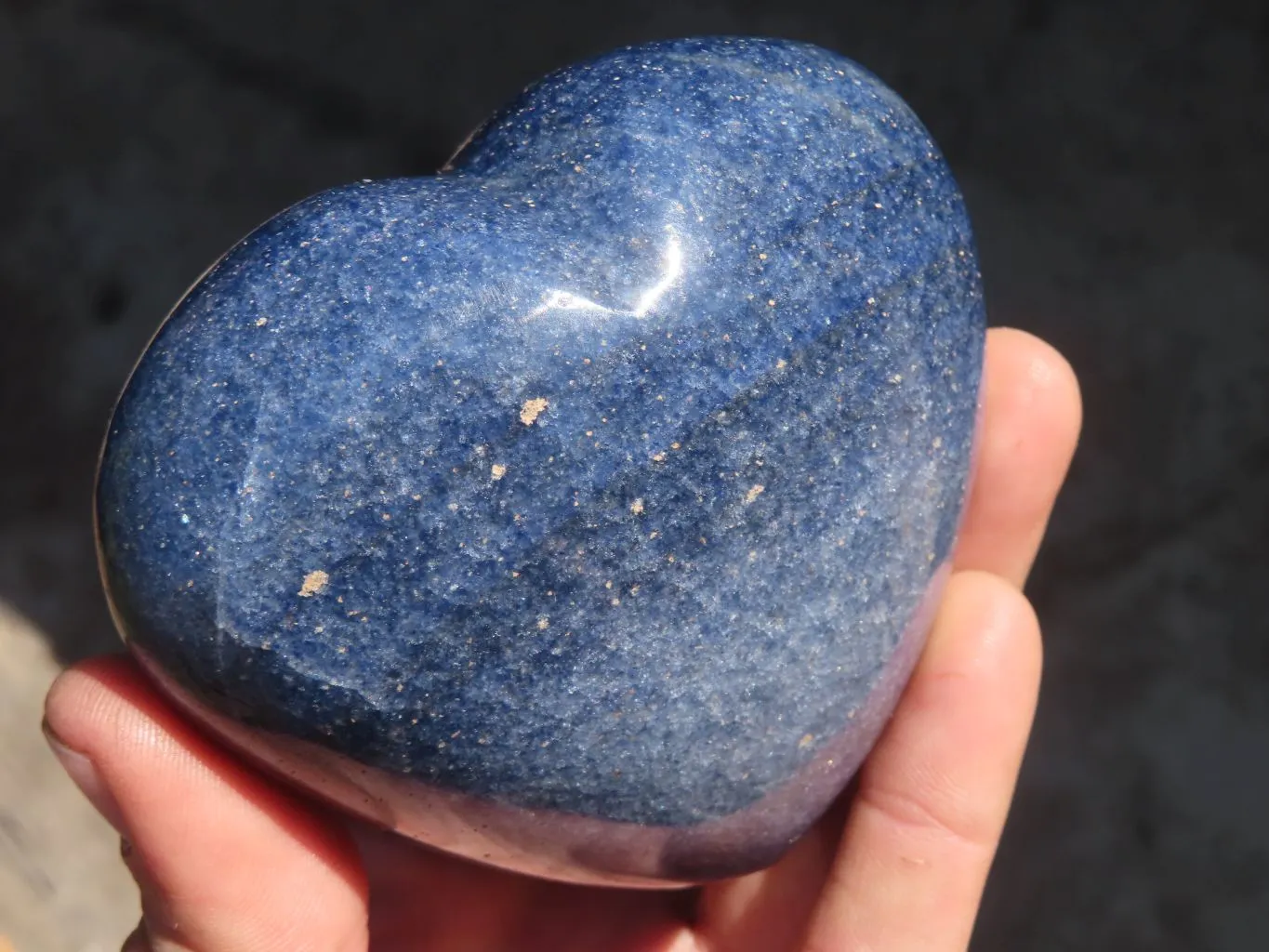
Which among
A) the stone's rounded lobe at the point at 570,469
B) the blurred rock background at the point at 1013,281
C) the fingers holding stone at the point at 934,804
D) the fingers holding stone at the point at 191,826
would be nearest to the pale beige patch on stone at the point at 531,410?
the stone's rounded lobe at the point at 570,469

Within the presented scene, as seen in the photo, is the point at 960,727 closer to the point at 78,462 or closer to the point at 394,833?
the point at 394,833

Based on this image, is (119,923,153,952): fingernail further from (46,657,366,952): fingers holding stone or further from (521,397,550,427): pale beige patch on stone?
(521,397,550,427): pale beige patch on stone

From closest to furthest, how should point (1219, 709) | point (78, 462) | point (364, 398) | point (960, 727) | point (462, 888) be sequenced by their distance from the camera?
point (364, 398) < point (960, 727) < point (462, 888) < point (1219, 709) < point (78, 462)

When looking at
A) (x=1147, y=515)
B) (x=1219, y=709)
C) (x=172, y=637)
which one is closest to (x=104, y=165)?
(x=172, y=637)

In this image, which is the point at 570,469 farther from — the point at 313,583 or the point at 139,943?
the point at 139,943

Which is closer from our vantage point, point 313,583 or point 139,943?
point 313,583

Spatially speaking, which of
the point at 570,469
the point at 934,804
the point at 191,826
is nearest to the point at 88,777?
the point at 191,826

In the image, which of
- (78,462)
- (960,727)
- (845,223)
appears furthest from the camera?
(78,462)

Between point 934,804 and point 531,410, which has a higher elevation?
point 531,410
